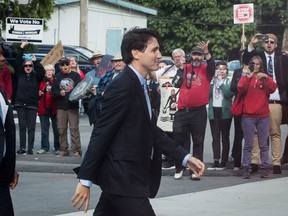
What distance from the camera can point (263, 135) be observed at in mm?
13320

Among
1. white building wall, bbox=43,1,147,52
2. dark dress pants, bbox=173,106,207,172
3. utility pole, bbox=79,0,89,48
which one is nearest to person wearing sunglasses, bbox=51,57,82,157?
dark dress pants, bbox=173,106,207,172

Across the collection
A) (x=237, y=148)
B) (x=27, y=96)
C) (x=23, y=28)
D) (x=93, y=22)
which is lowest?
(x=237, y=148)

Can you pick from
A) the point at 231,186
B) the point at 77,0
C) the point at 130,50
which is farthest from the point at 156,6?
the point at 130,50

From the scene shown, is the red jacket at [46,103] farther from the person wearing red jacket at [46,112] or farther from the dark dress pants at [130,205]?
the dark dress pants at [130,205]

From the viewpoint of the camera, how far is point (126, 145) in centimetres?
615

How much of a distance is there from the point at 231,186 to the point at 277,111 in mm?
1768

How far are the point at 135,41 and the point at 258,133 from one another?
733 cm

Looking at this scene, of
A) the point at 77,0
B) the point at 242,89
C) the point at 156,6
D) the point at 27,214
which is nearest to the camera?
the point at 27,214

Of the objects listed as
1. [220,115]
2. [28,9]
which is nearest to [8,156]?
[220,115]

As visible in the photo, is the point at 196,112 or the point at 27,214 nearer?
A: the point at 27,214

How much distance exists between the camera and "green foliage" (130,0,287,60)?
4650 centimetres

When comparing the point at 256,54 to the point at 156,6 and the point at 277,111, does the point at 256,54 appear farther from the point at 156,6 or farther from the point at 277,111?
the point at 156,6

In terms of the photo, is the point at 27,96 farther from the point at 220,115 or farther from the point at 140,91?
the point at 140,91

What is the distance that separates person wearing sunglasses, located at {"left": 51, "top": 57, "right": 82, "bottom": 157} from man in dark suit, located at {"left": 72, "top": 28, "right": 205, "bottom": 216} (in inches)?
380
